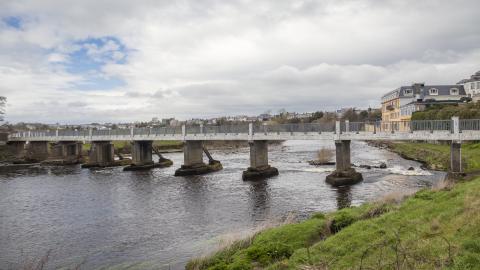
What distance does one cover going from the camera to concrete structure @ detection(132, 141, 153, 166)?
6475cm

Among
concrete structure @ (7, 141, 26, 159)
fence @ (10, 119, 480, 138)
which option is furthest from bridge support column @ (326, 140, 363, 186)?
concrete structure @ (7, 141, 26, 159)

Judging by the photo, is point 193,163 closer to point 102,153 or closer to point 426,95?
→ point 102,153

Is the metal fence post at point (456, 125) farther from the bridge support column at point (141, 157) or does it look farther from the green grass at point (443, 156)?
the bridge support column at point (141, 157)

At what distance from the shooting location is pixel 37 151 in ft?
287

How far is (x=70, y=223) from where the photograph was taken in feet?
94.4

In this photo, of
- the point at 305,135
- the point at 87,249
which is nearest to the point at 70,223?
the point at 87,249

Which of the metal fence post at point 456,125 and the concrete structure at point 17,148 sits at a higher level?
the metal fence post at point 456,125

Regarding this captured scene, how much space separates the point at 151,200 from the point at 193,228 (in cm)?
1217

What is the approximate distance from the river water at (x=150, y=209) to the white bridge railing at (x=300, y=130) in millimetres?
5420

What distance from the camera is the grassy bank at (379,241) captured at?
34.4ft

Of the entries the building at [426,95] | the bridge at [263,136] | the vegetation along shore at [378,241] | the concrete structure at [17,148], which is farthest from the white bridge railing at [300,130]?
the building at [426,95]

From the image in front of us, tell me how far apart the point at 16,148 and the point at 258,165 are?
2695 inches

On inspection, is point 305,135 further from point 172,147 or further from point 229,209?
point 172,147

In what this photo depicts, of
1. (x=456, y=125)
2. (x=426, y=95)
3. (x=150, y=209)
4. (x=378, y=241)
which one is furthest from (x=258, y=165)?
(x=426, y=95)
